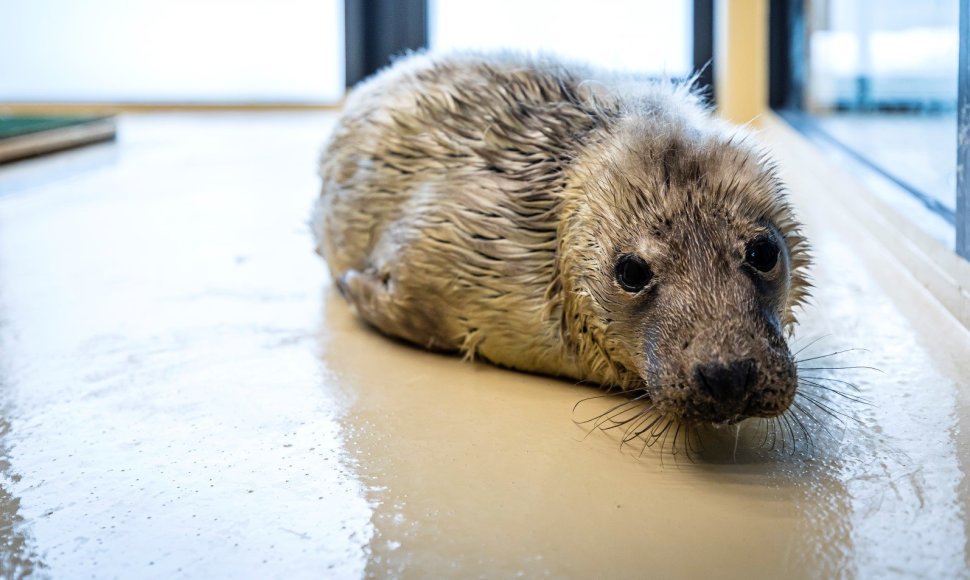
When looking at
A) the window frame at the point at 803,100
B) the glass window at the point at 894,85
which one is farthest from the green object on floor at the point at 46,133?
Result: the glass window at the point at 894,85

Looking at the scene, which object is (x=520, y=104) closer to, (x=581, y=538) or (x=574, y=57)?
(x=574, y=57)

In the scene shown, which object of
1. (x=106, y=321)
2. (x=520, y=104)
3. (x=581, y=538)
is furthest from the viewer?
(x=106, y=321)

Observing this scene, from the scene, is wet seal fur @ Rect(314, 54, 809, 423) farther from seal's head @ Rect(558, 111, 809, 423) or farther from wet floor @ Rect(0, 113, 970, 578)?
wet floor @ Rect(0, 113, 970, 578)

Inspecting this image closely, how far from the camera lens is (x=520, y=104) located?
8.94ft

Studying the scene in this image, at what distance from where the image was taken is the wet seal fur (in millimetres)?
2021

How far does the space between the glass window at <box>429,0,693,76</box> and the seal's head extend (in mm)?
6361

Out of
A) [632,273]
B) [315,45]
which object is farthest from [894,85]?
[315,45]

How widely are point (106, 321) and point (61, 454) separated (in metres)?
0.98

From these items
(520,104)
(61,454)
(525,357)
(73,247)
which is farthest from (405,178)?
(73,247)

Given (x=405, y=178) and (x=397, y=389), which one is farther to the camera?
(x=405, y=178)

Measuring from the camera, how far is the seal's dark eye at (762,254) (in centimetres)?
213

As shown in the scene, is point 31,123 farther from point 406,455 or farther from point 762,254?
point 762,254

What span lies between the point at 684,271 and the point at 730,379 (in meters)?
0.28

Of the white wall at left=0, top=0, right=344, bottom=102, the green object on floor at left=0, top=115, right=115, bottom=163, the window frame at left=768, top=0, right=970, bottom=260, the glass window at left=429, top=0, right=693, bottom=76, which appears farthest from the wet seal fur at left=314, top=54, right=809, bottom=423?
the white wall at left=0, top=0, right=344, bottom=102
